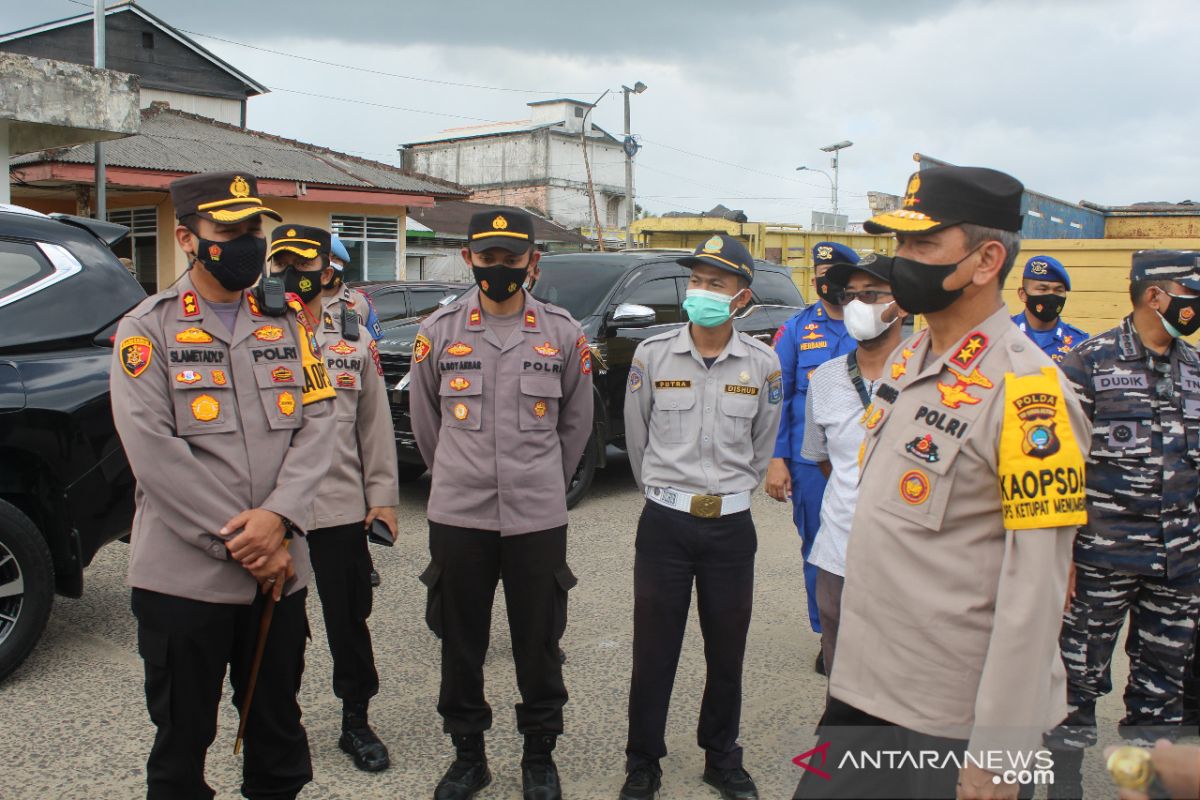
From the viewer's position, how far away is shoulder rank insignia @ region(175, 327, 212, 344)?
2639 millimetres

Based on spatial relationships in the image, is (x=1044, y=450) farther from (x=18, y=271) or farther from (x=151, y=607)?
(x=18, y=271)

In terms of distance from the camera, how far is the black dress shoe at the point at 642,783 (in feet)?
11.1

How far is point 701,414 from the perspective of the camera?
357cm

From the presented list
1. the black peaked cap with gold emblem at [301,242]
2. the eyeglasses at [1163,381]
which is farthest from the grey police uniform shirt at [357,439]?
the eyeglasses at [1163,381]

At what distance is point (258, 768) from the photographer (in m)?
2.82

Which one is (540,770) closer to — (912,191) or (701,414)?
(701,414)

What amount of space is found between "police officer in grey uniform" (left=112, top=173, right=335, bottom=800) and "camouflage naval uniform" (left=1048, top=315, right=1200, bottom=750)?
2658 mm

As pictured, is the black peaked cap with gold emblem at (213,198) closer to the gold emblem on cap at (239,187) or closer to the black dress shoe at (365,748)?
the gold emblem on cap at (239,187)

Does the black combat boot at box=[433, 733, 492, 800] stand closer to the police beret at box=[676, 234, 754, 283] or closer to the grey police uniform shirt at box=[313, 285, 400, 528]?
the grey police uniform shirt at box=[313, 285, 400, 528]

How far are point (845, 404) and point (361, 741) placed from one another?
229 cm

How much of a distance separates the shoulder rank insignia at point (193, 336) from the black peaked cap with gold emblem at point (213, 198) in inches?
12.2

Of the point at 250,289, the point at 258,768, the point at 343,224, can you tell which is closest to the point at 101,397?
the point at 250,289

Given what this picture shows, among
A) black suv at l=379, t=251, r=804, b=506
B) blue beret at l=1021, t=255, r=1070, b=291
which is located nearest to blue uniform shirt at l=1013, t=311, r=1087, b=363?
blue beret at l=1021, t=255, r=1070, b=291

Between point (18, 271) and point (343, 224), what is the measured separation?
16624 mm
